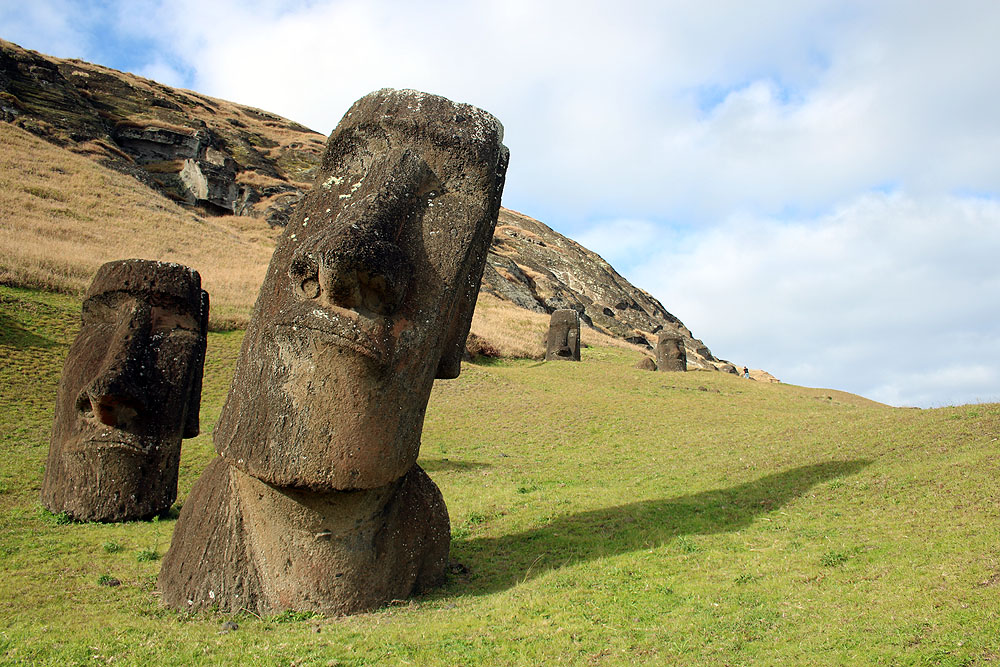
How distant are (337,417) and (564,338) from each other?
30.1 metres

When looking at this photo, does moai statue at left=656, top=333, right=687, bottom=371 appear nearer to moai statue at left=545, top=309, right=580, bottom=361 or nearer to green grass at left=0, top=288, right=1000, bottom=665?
moai statue at left=545, top=309, right=580, bottom=361

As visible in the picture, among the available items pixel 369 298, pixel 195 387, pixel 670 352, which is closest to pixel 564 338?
pixel 670 352

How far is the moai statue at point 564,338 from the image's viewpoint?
36.2 metres

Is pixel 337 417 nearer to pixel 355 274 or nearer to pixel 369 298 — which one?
pixel 369 298

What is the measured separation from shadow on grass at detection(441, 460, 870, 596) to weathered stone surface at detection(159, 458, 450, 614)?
1.04 m

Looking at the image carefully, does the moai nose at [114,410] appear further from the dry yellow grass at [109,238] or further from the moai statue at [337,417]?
the dry yellow grass at [109,238]

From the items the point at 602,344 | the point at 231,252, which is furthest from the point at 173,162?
the point at 602,344

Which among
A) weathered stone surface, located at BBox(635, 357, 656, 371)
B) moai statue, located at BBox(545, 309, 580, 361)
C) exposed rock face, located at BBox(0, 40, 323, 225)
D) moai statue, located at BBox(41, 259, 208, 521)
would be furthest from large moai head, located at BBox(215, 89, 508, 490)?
exposed rock face, located at BBox(0, 40, 323, 225)

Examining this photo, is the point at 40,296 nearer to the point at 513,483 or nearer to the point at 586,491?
the point at 513,483

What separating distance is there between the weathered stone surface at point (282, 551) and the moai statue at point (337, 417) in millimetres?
13

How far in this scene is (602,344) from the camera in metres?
52.9

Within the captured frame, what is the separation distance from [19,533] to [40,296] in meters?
18.0

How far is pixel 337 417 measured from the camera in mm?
6629

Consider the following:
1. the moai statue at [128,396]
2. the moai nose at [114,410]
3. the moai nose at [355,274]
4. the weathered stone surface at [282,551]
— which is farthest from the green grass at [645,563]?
the moai nose at [355,274]
